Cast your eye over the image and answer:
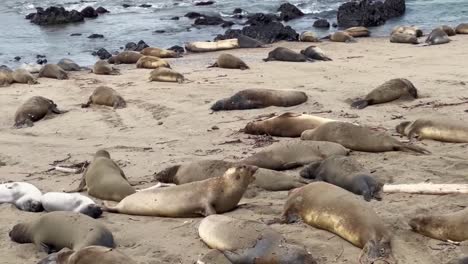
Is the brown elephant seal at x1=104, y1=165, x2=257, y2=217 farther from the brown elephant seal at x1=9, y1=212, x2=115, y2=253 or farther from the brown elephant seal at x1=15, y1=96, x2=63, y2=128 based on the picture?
the brown elephant seal at x1=15, y1=96, x2=63, y2=128

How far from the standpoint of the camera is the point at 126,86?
1190 centimetres

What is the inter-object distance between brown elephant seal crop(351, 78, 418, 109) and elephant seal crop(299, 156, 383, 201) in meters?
2.97

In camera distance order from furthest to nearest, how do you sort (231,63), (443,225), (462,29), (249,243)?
(462,29)
(231,63)
(443,225)
(249,243)

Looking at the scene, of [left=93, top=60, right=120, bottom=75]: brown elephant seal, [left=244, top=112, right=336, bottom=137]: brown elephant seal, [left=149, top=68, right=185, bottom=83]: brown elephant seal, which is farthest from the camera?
[left=93, top=60, right=120, bottom=75]: brown elephant seal

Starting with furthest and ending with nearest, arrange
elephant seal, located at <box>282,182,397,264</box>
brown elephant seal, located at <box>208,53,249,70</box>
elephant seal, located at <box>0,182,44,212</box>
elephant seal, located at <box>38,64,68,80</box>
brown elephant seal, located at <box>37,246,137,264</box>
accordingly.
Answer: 1. elephant seal, located at <box>38,64,68,80</box>
2. brown elephant seal, located at <box>208,53,249,70</box>
3. elephant seal, located at <box>0,182,44,212</box>
4. elephant seal, located at <box>282,182,397,264</box>
5. brown elephant seal, located at <box>37,246,137,264</box>

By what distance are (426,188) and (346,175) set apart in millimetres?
639

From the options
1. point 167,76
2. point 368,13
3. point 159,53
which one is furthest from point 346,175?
point 368,13

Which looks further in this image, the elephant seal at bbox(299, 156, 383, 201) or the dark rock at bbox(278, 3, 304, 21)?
the dark rock at bbox(278, 3, 304, 21)

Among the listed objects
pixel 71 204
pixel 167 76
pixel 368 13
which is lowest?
pixel 368 13

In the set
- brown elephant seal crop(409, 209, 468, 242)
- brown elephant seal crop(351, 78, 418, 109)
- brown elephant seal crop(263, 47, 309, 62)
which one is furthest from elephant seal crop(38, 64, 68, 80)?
brown elephant seal crop(409, 209, 468, 242)

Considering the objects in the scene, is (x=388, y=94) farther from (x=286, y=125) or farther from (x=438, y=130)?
(x=438, y=130)

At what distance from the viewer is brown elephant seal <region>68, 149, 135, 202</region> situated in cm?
575

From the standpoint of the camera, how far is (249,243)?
417 cm

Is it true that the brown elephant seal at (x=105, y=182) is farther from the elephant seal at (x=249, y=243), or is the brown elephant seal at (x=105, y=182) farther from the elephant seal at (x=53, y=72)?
the elephant seal at (x=53, y=72)
